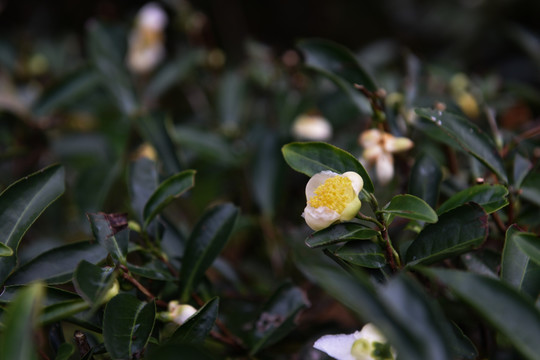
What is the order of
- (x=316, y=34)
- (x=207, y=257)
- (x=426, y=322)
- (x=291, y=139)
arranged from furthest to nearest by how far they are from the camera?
1. (x=316, y=34)
2. (x=291, y=139)
3. (x=207, y=257)
4. (x=426, y=322)

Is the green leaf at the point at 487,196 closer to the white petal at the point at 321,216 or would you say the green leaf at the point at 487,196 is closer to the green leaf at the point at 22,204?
the white petal at the point at 321,216

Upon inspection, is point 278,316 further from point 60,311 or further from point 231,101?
point 231,101

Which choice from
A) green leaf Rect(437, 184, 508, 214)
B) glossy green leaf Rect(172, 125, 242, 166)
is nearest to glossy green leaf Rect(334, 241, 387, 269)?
green leaf Rect(437, 184, 508, 214)

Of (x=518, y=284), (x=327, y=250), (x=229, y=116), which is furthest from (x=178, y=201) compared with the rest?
(x=518, y=284)

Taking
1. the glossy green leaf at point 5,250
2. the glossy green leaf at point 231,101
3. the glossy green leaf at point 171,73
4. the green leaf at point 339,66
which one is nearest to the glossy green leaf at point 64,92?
the glossy green leaf at point 171,73

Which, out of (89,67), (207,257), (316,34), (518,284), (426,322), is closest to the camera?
(426,322)

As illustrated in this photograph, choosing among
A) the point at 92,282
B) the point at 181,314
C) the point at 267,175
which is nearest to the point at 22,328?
the point at 92,282

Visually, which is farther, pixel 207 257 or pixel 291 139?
pixel 291 139

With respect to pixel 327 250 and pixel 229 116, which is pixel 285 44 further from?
pixel 327 250
